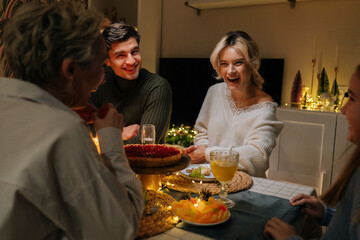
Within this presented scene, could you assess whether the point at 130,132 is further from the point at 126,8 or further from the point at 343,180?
the point at 126,8

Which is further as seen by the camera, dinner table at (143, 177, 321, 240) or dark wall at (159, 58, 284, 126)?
dark wall at (159, 58, 284, 126)

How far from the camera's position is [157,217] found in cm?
102

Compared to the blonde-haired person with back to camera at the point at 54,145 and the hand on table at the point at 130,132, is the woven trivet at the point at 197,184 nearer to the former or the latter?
the hand on table at the point at 130,132

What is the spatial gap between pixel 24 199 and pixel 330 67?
3.73m

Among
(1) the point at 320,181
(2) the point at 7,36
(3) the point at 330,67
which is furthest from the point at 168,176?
(3) the point at 330,67

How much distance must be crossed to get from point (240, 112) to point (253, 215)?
3.50ft

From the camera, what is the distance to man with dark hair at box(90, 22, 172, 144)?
6.53 ft

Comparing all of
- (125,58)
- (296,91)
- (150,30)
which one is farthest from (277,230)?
(150,30)

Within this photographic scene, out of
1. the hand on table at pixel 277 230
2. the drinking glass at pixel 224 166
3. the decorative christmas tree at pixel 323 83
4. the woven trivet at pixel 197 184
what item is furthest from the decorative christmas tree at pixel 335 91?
the hand on table at pixel 277 230

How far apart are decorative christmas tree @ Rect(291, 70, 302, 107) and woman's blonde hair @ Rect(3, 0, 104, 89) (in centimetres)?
320

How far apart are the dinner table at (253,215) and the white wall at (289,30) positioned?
2716mm

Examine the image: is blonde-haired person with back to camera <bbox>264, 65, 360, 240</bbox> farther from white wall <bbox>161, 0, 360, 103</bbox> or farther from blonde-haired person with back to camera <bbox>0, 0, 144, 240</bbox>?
white wall <bbox>161, 0, 360, 103</bbox>

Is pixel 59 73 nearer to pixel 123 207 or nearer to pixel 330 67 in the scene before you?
pixel 123 207

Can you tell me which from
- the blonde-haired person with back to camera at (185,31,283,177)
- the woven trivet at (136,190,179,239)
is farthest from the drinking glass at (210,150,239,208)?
the blonde-haired person with back to camera at (185,31,283,177)
